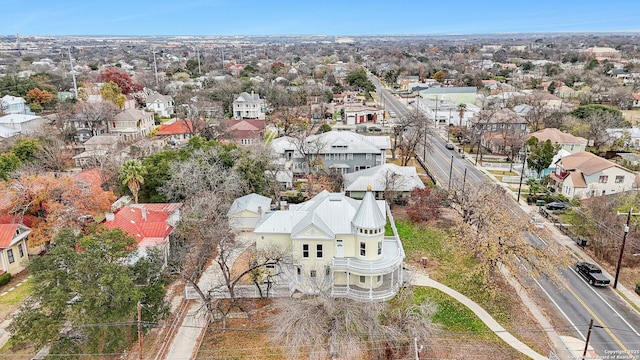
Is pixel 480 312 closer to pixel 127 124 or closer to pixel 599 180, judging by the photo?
pixel 599 180

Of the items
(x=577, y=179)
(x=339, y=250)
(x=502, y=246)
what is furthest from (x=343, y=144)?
(x=502, y=246)

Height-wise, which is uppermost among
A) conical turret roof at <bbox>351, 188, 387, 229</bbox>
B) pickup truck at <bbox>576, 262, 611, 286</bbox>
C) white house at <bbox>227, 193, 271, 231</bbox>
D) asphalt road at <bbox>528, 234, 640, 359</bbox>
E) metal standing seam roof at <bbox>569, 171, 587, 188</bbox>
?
conical turret roof at <bbox>351, 188, 387, 229</bbox>

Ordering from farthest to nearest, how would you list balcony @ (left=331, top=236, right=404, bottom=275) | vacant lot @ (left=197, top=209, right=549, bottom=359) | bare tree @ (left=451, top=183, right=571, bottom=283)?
balcony @ (left=331, top=236, right=404, bottom=275) < bare tree @ (left=451, top=183, right=571, bottom=283) < vacant lot @ (left=197, top=209, right=549, bottom=359)

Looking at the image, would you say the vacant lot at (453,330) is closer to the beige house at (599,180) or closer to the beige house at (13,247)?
the beige house at (13,247)

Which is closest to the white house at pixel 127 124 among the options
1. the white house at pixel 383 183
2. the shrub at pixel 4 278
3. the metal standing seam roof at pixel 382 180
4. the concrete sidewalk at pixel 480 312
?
the metal standing seam roof at pixel 382 180

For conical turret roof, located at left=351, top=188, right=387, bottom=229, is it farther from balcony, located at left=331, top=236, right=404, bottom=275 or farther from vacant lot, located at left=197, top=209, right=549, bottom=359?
vacant lot, located at left=197, top=209, right=549, bottom=359

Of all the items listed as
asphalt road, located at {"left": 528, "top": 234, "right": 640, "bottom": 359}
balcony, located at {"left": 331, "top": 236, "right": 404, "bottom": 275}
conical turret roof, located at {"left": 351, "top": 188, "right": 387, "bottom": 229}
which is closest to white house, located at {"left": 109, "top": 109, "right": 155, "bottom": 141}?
balcony, located at {"left": 331, "top": 236, "right": 404, "bottom": 275}

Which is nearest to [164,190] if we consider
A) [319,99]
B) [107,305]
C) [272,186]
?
[272,186]
